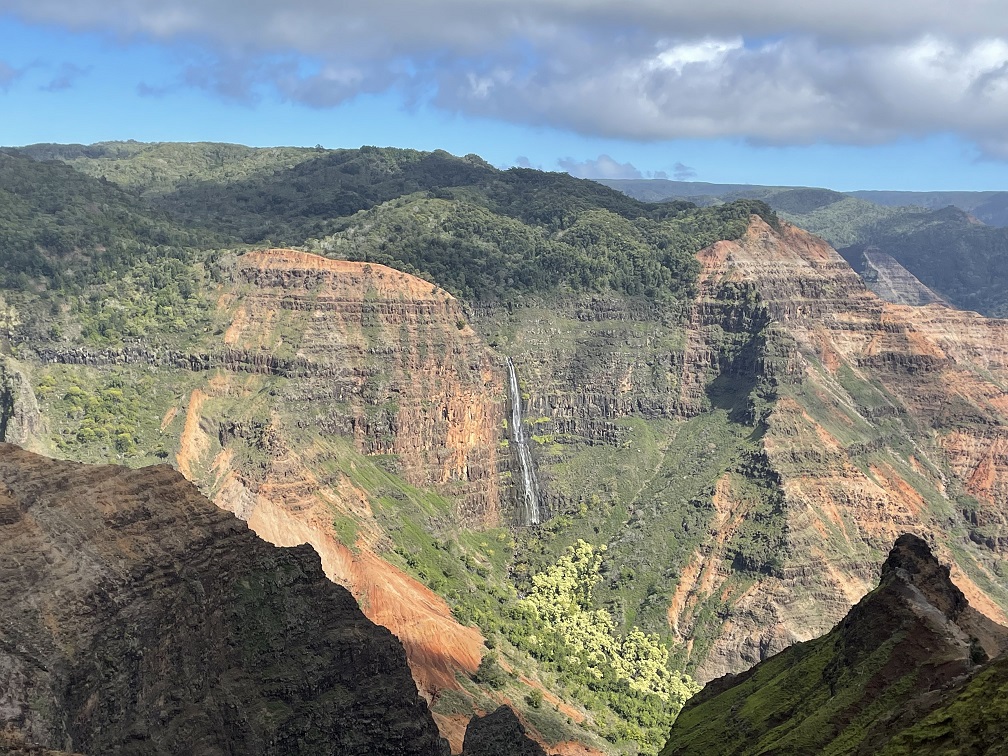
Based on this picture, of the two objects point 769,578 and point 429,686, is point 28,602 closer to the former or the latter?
point 429,686

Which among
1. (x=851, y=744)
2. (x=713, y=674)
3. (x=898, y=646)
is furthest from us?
(x=713, y=674)

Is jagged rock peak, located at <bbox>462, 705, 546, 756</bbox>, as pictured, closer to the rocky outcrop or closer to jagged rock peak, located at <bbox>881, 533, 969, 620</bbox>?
jagged rock peak, located at <bbox>881, 533, 969, 620</bbox>

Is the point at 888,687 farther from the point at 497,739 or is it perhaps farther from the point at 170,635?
the point at 170,635

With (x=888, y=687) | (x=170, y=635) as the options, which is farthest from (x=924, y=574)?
(x=170, y=635)

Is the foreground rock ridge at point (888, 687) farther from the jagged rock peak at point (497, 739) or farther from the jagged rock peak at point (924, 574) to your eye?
the jagged rock peak at point (497, 739)

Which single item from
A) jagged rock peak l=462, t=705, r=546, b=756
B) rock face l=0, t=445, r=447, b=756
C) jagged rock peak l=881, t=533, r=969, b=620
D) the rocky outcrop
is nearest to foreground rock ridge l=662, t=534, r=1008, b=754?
jagged rock peak l=881, t=533, r=969, b=620

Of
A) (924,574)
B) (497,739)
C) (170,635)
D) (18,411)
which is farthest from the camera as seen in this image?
(18,411)

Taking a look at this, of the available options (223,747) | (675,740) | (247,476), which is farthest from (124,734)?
(247,476)
